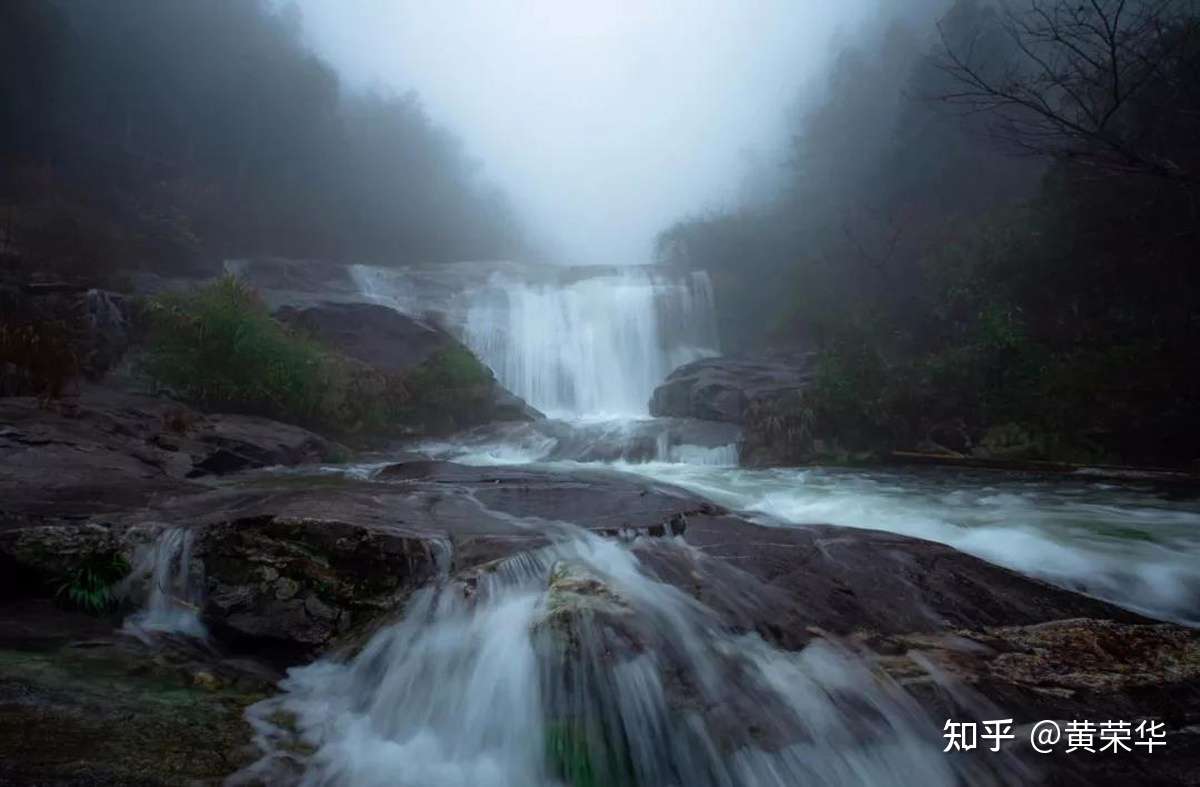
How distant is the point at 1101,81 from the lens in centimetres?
553

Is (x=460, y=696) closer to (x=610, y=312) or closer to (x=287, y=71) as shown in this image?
(x=610, y=312)

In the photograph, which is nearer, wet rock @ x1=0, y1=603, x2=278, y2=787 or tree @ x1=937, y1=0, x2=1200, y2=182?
wet rock @ x1=0, y1=603, x2=278, y2=787

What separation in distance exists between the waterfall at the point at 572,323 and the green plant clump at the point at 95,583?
17.2 metres

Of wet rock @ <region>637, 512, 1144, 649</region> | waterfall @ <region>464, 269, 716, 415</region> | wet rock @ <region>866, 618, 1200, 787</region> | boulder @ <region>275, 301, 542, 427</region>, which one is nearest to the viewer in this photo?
wet rock @ <region>866, 618, 1200, 787</region>

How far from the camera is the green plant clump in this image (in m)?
3.94

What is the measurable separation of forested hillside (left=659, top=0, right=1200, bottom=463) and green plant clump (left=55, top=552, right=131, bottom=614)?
7405mm

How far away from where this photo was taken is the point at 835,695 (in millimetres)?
3047

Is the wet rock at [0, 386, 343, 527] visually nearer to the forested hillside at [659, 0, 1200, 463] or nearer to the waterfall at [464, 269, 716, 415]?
A: the forested hillside at [659, 0, 1200, 463]

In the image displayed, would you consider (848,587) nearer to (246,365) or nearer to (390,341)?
(246,365)

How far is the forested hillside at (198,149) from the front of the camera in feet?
63.8

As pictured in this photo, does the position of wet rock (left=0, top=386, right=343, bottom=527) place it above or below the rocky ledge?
above

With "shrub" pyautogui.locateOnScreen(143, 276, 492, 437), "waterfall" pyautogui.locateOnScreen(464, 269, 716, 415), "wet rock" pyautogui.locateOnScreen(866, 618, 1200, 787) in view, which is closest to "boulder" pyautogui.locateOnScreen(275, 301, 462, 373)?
"waterfall" pyautogui.locateOnScreen(464, 269, 716, 415)

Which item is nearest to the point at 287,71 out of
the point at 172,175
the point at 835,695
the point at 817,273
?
the point at 172,175

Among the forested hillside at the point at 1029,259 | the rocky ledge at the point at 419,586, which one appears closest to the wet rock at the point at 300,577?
the rocky ledge at the point at 419,586
